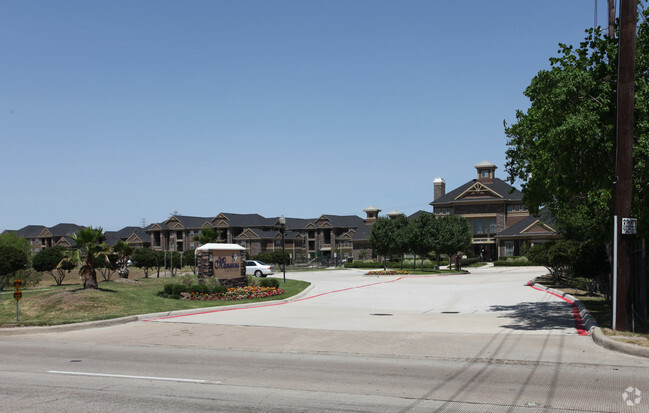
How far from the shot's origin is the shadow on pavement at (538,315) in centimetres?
1558

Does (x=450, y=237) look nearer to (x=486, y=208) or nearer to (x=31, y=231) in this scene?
(x=486, y=208)

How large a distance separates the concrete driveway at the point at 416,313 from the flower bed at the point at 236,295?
153 cm

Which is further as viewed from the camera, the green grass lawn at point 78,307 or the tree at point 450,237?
the tree at point 450,237

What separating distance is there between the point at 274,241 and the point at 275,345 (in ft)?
289

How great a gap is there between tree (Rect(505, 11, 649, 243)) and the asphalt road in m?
3.49

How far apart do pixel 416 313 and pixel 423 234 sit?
3390 cm

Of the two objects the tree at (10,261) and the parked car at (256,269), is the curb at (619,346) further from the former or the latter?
the parked car at (256,269)

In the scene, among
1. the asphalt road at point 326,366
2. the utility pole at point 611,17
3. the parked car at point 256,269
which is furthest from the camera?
the parked car at point 256,269

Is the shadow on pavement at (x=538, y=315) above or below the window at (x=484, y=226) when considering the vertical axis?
below

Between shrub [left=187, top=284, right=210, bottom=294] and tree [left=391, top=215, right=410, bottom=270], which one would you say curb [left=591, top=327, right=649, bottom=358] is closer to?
shrub [left=187, top=284, right=210, bottom=294]

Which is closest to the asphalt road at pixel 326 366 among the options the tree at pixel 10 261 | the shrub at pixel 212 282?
the shrub at pixel 212 282

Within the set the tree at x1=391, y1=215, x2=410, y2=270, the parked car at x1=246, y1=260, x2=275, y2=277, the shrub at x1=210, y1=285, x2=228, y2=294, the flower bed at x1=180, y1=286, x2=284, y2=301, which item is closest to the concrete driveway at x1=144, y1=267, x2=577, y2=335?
the flower bed at x1=180, y1=286, x2=284, y2=301

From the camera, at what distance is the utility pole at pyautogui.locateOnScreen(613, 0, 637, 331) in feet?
40.1

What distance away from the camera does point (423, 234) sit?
53.7 meters
